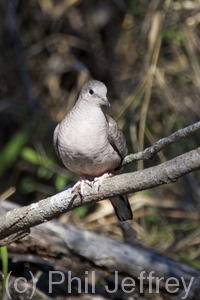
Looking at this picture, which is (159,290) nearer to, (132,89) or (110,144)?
(110,144)

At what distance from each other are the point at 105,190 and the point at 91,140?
762 millimetres

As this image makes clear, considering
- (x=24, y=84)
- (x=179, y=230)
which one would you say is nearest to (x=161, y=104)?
(x=179, y=230)

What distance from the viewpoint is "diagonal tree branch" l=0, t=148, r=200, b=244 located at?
3.08 meters

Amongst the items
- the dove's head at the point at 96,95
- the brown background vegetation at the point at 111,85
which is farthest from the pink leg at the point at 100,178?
the brown background vegetation at the point at 111,85

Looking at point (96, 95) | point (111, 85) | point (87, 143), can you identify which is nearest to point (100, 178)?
point (87, 143)

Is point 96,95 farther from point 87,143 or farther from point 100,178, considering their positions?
point 100,178

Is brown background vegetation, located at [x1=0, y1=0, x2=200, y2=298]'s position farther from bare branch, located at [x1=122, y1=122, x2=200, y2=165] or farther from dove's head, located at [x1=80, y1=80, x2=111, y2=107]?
bare branch, located at [x1=122, y1=122, x2=200, y2=165]

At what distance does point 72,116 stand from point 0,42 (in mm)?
3439

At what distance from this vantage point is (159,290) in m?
4.81

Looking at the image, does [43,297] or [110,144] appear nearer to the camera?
[110,144]

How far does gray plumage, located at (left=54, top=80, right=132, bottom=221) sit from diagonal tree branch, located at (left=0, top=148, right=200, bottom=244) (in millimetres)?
399

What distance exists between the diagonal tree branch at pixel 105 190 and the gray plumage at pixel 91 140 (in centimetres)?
40

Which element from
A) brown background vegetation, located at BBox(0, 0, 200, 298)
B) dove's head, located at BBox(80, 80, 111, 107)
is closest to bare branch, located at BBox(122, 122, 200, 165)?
dove's head, located at BBox(80, 80, 111, 107)

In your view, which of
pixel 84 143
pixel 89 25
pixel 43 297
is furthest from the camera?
pixel 89 25
